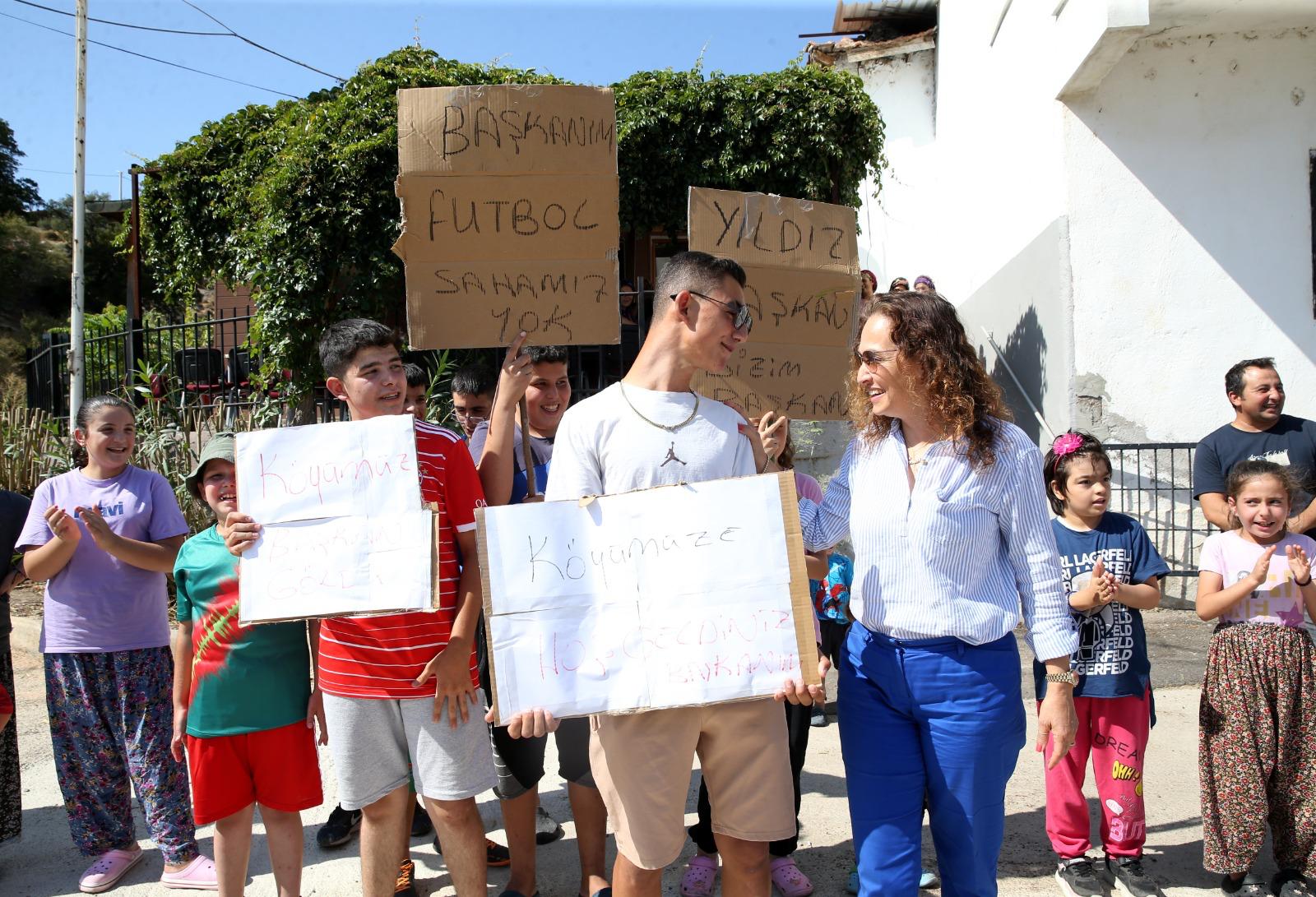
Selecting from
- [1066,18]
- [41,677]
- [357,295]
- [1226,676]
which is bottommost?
[41,677]

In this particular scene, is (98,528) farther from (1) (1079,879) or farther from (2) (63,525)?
(1) (1079,879)

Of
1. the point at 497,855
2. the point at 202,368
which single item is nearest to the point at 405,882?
the point at 497,855

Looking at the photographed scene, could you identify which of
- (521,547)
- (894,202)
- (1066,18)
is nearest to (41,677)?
(521,547)

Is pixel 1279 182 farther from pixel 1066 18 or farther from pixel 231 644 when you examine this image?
pixel 231 644

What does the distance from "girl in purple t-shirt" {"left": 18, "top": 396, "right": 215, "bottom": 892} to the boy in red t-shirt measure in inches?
49.1

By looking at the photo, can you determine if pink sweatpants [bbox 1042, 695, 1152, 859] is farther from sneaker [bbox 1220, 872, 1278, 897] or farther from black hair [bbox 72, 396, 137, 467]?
black hair [bbox 72, 396, 137, 467]

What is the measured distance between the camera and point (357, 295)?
29.5ft

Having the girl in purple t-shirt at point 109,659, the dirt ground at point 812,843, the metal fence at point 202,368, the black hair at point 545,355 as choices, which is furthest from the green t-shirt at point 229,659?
the metal fence at point 202,368

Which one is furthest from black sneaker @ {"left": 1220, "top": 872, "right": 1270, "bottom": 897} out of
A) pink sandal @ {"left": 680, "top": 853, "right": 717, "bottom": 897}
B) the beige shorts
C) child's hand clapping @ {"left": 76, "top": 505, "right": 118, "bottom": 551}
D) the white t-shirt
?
child's hand clapping @ {"left": 76, "top": 505, "right": 118, "bottom": 551}

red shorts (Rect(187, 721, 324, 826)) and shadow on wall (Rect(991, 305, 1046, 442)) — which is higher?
shadow on wall (Rect(991, 305, 1046, 442))

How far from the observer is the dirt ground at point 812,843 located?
348 centimetres

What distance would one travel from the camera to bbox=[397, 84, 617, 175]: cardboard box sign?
317 centimetres

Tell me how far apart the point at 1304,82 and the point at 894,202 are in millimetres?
6179

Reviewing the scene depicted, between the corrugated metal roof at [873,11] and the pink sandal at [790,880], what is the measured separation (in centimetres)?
1231
